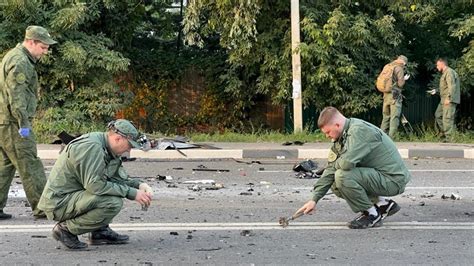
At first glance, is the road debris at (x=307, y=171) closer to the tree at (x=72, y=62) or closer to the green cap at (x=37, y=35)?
the green cap at (x=37, y=35)

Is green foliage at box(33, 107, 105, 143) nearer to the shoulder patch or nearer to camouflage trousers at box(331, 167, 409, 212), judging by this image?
the shoulder patch

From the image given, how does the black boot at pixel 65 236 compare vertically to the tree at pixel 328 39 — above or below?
below

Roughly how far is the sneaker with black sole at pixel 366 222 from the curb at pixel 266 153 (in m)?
6.75

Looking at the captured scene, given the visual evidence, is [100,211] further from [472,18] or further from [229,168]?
[472,18]

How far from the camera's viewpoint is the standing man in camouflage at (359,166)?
6.37 metres

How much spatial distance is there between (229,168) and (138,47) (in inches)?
366

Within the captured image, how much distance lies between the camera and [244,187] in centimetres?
951

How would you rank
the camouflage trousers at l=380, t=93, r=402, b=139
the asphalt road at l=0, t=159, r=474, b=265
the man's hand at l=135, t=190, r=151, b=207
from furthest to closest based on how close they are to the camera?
the camouflage trousers at l=380, t=93, r=402, b=139 → the asphalt road at l=0, t=159, r=474, b=265 → the man's hand at l=135, t=190, r=151, b=207

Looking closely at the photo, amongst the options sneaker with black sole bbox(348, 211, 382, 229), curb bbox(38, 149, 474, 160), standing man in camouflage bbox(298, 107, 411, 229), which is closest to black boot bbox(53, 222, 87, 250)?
standing man in camouflage bbox(298, 107, 411, 229)

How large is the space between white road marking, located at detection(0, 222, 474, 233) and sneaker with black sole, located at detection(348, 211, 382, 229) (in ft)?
0.27

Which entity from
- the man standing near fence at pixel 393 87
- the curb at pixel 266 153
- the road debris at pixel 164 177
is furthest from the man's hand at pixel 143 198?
the man standing near fence at pixel 393 87

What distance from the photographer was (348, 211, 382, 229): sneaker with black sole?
6.73 m

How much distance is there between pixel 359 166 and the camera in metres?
6.59

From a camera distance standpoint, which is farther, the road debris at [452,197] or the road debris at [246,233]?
the road debris at [452,197]
